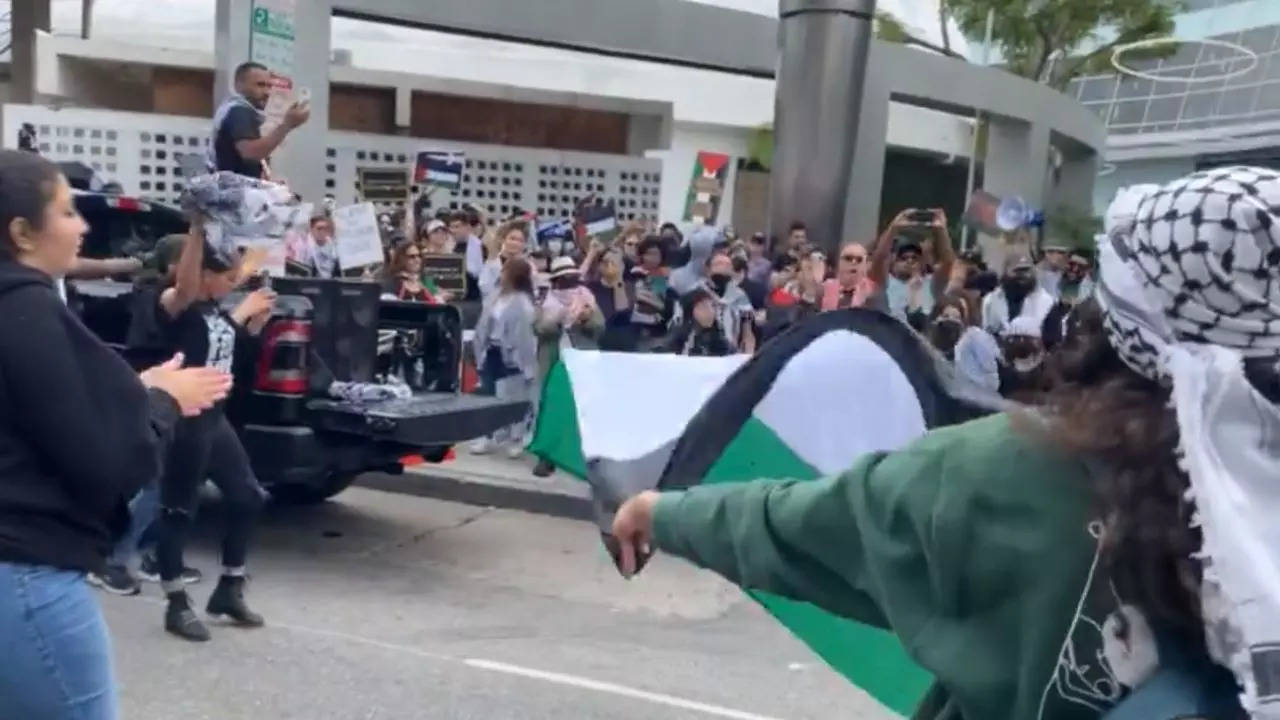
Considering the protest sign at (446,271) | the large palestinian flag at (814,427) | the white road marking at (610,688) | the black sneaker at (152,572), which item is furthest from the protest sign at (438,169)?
the large palestinian flag at (814,427)

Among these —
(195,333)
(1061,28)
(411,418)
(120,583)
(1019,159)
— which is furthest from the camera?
(1061,28)

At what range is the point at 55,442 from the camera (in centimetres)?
260

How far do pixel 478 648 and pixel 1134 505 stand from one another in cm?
512

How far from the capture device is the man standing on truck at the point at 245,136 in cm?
838

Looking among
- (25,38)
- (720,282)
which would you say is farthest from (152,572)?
(25,38)

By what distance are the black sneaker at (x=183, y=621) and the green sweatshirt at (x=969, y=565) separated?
4.79 meters

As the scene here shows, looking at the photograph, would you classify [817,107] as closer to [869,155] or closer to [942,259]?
[869,155]

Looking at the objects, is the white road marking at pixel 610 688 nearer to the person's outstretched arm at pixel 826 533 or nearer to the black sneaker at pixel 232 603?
the black sneaker at pixel 232 603

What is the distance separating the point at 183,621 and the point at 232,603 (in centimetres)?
23

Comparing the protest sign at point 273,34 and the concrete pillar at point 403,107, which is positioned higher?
the protest sign at point 273,34

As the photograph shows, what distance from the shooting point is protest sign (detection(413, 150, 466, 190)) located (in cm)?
1430

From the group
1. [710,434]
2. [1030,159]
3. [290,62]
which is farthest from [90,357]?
[1030,159]

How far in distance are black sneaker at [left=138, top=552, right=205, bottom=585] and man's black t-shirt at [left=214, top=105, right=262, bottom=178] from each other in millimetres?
2177

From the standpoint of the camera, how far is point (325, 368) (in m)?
7.77
